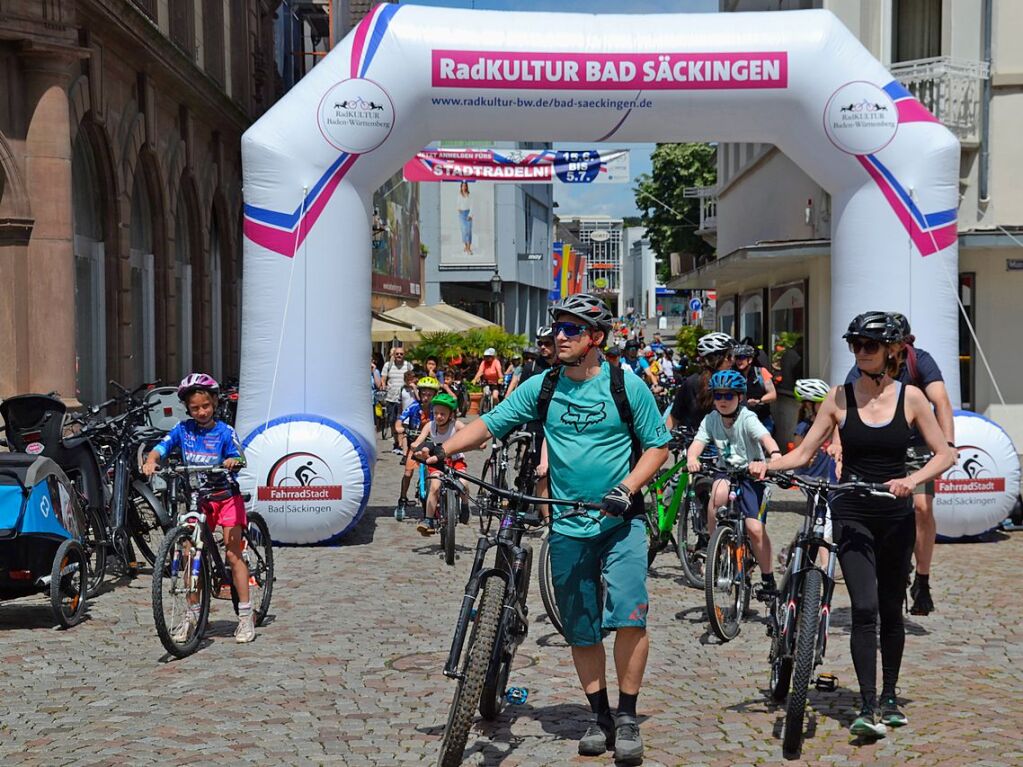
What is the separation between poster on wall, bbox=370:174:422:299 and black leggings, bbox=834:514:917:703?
3559 centimetres

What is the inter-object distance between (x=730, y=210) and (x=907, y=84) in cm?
958

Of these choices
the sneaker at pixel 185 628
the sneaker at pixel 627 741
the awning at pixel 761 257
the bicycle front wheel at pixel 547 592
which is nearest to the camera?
the sneaker at pixel 627 741

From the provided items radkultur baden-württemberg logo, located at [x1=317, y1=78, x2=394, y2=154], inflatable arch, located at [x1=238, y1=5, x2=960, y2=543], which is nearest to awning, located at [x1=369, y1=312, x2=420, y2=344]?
inflatable arch, located at [x1=238, y1=5, x2=960, y2=543]

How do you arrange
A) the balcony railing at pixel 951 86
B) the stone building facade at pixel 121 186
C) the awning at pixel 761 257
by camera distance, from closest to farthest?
the stone building facade at pixel 121 186 → the awning at pixel 761 257 → the balcony railing at pixel 951 86

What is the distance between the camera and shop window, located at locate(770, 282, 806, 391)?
60.8 ft

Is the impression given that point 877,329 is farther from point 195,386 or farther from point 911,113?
point 911,113

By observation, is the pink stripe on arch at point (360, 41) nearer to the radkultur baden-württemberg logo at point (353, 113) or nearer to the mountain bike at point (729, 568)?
the radkultur baden-württemberg logo at point (353, 113)

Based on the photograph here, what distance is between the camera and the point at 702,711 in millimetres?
6145

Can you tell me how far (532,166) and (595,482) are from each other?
1172cm

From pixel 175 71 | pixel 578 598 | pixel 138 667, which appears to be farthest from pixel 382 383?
pixel 578 598

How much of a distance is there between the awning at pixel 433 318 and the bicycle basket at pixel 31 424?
2716 cm

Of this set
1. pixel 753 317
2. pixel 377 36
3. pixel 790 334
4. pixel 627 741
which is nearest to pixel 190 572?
pixel 627 741

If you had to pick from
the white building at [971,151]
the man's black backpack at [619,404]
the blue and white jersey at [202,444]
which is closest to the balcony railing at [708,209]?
the white building at [971,151]

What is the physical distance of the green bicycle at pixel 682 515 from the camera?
9125 millimetres
